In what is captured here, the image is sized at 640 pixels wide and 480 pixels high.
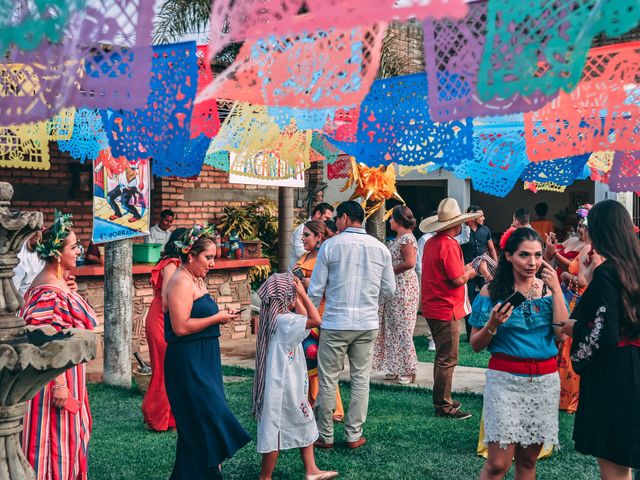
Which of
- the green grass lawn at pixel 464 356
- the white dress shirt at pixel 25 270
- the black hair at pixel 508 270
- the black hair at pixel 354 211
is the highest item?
the black hair at pixel 354 211

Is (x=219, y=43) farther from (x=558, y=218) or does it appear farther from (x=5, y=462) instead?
(x=558, y=218)

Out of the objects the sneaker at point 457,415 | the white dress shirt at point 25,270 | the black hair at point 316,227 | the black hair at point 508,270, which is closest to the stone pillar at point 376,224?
the black hair at point 316,227

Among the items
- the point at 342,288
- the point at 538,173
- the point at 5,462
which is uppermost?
the point at 538,173

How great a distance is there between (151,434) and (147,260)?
4.53 metres

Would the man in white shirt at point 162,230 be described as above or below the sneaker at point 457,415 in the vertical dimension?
above

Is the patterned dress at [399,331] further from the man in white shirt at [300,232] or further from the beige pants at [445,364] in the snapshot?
the beige pants at [445,364]

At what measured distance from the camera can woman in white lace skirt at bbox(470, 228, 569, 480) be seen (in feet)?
14.5

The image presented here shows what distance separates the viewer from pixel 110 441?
6660mm

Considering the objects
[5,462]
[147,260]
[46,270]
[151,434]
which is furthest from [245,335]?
[5,462]

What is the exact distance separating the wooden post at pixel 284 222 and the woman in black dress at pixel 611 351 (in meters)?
7.04

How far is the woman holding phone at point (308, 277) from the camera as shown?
272 inches

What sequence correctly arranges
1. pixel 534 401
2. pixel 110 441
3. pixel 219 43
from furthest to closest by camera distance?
pixel 110 441, pixel 534 401, pixel 219 43

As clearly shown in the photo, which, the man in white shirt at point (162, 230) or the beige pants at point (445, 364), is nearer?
the beige pants at point (445, 364)

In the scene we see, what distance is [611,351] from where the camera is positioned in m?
4.07
